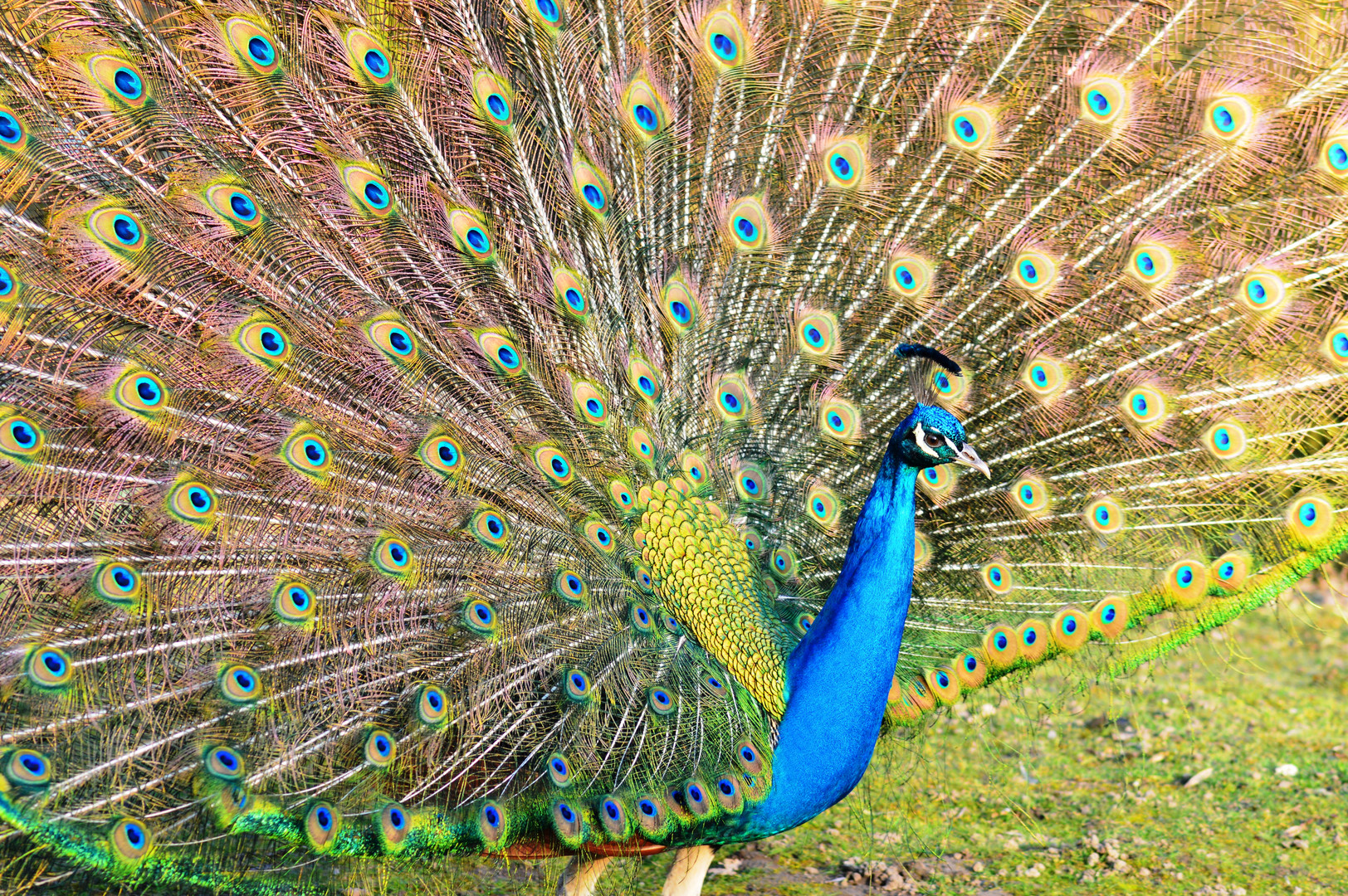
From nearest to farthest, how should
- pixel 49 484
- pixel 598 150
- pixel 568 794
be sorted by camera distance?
pixel 49 484, pixel 568 794, pixel 598 150

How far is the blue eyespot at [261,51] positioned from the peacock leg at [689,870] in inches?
79.3

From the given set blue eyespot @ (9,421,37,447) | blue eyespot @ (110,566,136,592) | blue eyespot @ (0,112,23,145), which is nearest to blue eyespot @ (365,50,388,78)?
blue eyespot @ (0,112,23,145)

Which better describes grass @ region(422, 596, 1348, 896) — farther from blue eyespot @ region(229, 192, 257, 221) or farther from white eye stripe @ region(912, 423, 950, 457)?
blue eyespot @ region(229, 192, 257, 221)

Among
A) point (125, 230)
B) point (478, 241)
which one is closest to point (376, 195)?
point (478, 241)

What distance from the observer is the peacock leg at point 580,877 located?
2.92 metres

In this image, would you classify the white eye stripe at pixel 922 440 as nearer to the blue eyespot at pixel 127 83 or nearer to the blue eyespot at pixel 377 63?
the blue eyespot at pixel 377 63

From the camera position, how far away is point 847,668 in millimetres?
2797

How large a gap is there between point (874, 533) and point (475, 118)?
132cm

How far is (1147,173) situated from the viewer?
2990mm

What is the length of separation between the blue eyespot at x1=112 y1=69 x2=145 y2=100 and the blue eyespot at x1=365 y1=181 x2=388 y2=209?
49cm

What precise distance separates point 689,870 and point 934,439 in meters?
1.20

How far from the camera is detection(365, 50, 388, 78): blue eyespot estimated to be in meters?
2.68

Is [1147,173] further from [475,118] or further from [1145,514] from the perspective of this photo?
[475,118]

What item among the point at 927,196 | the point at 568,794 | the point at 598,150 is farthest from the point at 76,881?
the point at 927,196
